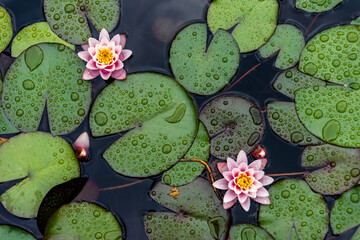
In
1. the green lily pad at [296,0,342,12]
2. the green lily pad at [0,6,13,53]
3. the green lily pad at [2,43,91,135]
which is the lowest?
the green lily pad at [2,43,91,135]

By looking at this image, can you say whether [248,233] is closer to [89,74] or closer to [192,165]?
[192,165]

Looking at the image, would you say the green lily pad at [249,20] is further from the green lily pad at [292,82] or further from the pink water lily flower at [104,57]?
the pink water lily flower at [104,57]

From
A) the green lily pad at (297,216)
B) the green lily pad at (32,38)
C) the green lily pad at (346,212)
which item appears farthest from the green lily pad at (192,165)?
the green lily pad at (32,38)

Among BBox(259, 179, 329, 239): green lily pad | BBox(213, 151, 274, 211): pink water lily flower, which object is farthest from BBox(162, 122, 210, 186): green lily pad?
BBox(259, 179, 329, 239): green lily pad

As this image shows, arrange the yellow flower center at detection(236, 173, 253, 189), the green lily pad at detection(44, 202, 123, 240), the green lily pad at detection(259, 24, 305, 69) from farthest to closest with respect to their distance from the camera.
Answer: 1. the green lily pad at detection(259, 24, 305, 69)
2. the green lily pad at detection(44, 202, 123, 240)
3. the yellow flower center at detection(236, 173, 253, 189)

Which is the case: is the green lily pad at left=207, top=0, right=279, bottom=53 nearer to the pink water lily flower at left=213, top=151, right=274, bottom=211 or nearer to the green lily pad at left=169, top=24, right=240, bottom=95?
the green lily pad at left=169, top=24, right=240, bottom=95

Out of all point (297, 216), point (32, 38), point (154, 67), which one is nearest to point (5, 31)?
point (32, 38)
